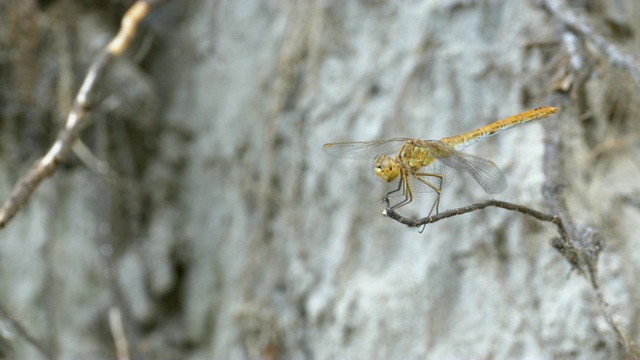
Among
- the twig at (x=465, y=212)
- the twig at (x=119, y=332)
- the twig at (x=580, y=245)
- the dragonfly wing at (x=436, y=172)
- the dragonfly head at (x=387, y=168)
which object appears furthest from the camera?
the twig at (x=119, y=332)

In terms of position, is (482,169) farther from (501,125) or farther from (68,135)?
(68,135)

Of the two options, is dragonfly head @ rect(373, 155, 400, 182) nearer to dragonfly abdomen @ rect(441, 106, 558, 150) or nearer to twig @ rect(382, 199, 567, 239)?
dragonfly abdomen @ rect(441, 106, 558, 150)

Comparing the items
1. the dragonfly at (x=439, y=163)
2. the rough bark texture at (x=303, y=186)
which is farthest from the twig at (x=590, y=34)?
the dragonfly at (x=439, y=163)

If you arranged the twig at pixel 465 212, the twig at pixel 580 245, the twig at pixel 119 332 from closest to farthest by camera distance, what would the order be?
1. the twig at pixel 465 212
2. the twig at pixel 580 245
3. the twig at pixel 119 332

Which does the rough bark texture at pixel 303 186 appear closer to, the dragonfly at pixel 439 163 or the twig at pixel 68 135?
the dragonfly at pixel 439 163

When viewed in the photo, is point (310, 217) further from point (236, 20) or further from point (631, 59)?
point (631, 59)

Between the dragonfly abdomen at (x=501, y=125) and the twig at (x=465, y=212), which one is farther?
the dragonfly abdomen at (x=501, y=125)
